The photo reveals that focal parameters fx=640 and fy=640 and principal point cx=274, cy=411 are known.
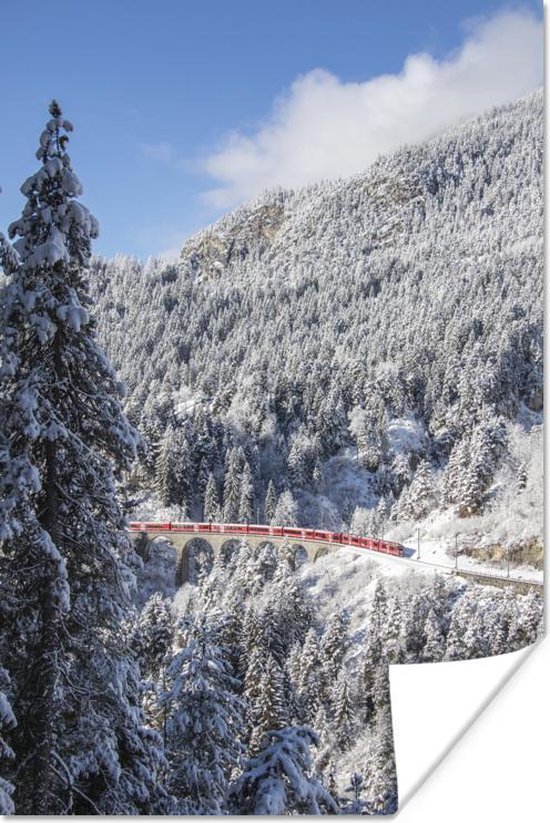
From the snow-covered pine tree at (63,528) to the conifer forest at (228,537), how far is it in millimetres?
15

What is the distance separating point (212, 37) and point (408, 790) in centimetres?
716

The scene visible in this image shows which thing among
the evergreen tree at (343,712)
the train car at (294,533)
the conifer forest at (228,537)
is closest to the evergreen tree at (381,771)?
A: the conifer forest at (228,537)

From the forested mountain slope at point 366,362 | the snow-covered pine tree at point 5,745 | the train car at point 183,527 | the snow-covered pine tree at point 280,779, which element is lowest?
the snow-covered pine tree at point 280,779

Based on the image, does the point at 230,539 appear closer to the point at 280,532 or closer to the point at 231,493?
the point at 231,493

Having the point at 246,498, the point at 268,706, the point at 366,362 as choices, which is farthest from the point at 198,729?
the point at 366,362

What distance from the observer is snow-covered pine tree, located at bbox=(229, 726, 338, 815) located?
170 inches

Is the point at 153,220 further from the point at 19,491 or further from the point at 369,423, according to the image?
the point at 369,423

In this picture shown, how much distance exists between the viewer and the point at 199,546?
9266mm

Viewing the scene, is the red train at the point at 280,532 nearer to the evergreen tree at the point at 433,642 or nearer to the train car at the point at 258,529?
the train car at the point at 258,529

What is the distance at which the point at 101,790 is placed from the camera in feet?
14.0

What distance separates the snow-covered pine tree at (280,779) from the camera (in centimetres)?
432

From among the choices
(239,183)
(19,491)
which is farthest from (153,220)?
(19,491)

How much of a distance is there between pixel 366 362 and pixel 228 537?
107 ft

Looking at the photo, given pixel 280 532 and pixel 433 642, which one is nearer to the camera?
pixel 433 642
